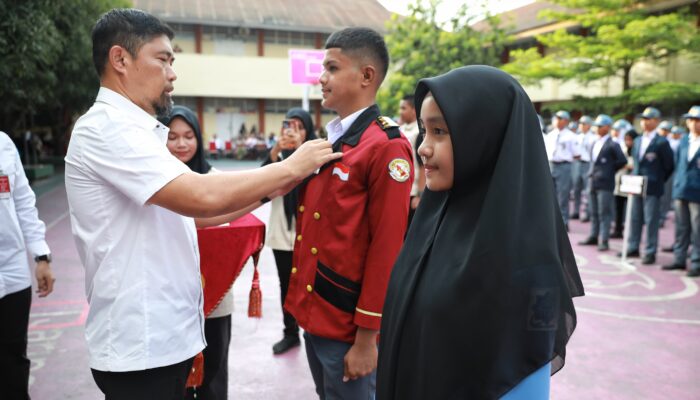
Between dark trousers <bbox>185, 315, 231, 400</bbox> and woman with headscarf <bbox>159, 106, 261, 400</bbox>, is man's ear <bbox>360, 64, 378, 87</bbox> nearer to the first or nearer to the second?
woman with headscarf <bbox>159, 106, 261, 400</bbox>

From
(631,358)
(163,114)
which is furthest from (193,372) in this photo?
(631,358)

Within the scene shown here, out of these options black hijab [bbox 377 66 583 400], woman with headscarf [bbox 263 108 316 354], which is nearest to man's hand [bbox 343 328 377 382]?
black hijab [bbox 377 66 583 400]

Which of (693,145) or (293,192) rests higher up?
(693,145)

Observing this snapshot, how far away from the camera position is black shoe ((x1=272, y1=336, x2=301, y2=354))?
13.5 feet

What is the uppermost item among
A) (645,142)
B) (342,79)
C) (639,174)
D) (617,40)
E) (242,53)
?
(242,53)

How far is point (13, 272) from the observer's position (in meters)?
2.72

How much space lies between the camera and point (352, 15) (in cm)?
3100

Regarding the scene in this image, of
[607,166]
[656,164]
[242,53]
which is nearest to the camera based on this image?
[656,164]

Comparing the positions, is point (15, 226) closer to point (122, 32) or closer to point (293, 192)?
point (122, 32)

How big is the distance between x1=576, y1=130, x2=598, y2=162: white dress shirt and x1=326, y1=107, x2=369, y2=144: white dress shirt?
29.5 feet

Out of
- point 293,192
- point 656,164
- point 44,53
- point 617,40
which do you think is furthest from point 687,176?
point 617,40

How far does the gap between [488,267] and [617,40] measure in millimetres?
17374

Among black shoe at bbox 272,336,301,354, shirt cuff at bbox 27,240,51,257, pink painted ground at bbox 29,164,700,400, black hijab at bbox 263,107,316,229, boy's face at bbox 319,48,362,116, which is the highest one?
boy's face at bbox 319,48,362,116

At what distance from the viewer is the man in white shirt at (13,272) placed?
8.93 ft
